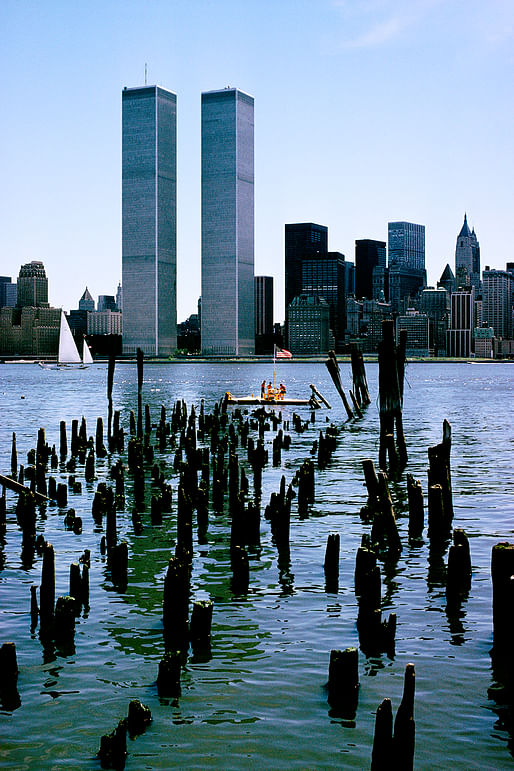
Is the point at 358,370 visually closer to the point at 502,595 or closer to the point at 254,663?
the point at 502,595

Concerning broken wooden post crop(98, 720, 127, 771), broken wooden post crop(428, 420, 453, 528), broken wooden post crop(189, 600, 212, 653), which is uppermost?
broken wooden post crop(428, 420, 453, 528)

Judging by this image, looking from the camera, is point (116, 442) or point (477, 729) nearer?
point (477, 729)

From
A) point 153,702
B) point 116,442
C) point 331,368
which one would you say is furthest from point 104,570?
point 331,368

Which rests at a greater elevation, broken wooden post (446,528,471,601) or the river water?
broken wooden post (446,528,471,601)

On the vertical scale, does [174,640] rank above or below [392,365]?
below

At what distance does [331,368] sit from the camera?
65562 mm

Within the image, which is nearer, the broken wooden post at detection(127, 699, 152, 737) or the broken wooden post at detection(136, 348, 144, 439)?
the broken wooden post at detection(127, 699, 152, 737)

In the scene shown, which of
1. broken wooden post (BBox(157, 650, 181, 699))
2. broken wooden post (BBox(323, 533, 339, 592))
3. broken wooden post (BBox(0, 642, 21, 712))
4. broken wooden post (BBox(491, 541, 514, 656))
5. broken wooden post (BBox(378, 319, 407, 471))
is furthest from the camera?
broken wooden post (BBox(378, 319, 407, 471))

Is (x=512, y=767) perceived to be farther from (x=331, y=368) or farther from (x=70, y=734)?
(x=331, y=368)

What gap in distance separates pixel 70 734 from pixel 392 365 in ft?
89.5

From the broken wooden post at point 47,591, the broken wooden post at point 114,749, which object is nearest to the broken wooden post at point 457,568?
the broken wooden post at point 47,591

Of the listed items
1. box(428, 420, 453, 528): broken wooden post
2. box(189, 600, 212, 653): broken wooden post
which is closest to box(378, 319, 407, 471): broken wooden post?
box(428, 420, 453, 528): broken wooden post

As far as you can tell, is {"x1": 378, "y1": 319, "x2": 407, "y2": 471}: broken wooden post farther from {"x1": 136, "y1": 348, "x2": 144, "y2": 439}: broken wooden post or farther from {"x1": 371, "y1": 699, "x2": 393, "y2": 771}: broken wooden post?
{"x1": 371, "y1": 699, "x2": 393, "y2": 771}: broken wooden post

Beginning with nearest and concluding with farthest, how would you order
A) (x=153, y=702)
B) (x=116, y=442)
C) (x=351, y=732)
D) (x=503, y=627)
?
(x=351, y=732) < (x=153, y=702) < (x=503, y=627) < (x=116, y=442)
